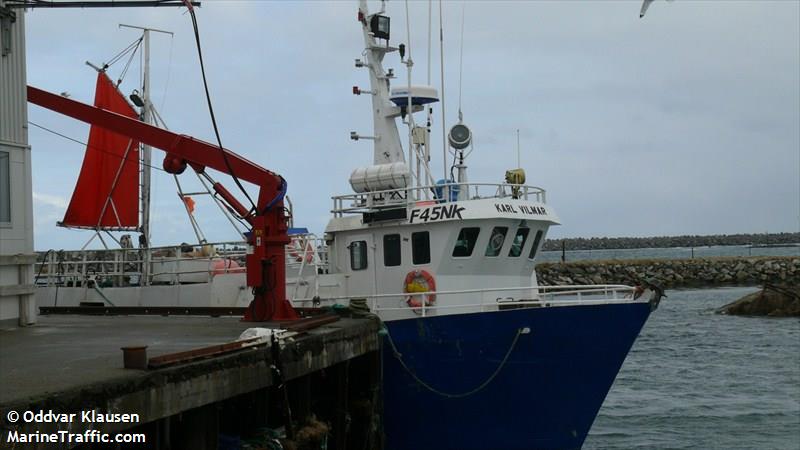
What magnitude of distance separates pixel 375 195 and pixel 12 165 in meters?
6.04

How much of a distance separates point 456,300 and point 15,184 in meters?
7.20

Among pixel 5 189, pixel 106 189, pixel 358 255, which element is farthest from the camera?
pixel 106 189

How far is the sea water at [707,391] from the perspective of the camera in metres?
20.4

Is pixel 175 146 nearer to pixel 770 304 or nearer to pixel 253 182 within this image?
pixel 253 182

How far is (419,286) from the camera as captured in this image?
52.2 feet

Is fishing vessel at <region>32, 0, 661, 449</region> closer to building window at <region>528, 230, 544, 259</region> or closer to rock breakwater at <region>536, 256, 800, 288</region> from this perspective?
building window at <region>528, 230, 544, 259</region>

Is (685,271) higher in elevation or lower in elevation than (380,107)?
lower

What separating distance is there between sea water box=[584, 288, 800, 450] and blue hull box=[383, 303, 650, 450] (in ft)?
17.0

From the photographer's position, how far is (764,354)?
1264 inches

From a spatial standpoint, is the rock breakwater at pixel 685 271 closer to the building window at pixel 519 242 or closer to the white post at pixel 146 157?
the white post at pixel 146 157

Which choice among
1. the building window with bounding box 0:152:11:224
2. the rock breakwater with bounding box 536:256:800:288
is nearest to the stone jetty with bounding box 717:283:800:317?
the rock breakwater with bounding box 536:256:800:288

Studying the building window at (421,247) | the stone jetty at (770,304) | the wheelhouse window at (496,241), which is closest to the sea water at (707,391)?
the stone jetty at (770,304)

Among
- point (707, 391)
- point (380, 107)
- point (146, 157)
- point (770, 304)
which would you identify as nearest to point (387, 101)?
point (380, 107)

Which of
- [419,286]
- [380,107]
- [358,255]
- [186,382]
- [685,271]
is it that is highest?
[380,107]
